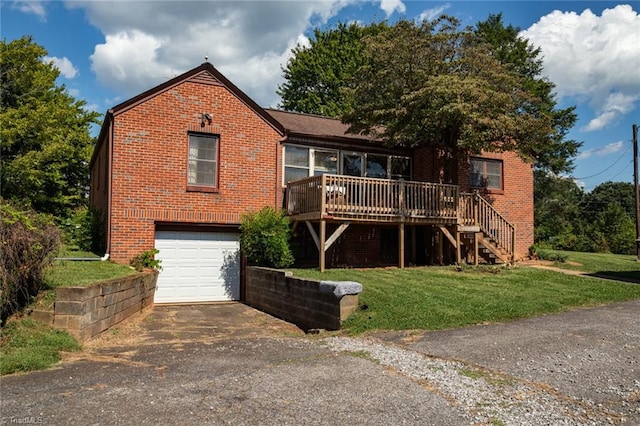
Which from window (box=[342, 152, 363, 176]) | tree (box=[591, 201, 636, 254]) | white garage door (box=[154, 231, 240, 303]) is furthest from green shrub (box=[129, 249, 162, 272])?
tree (box=[591, 201, 636, 254])

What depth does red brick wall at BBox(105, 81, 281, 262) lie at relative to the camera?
13.5m

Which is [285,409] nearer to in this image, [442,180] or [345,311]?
[345,311]

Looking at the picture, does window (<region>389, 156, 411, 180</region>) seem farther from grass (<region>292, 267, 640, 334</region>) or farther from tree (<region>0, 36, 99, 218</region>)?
tree (<region>0, 36, 99, 218</region>)

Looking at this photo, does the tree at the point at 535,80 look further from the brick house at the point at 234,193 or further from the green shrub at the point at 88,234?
the green shrub at the point at 88,234

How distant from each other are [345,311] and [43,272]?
5.22m

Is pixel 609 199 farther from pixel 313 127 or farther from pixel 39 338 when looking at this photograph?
pixel 39 338

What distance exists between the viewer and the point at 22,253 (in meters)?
7.23

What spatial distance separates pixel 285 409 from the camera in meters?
4.73

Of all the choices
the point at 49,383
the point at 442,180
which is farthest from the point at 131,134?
the point at 442,180

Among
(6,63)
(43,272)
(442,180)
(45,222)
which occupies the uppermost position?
(6,63)
